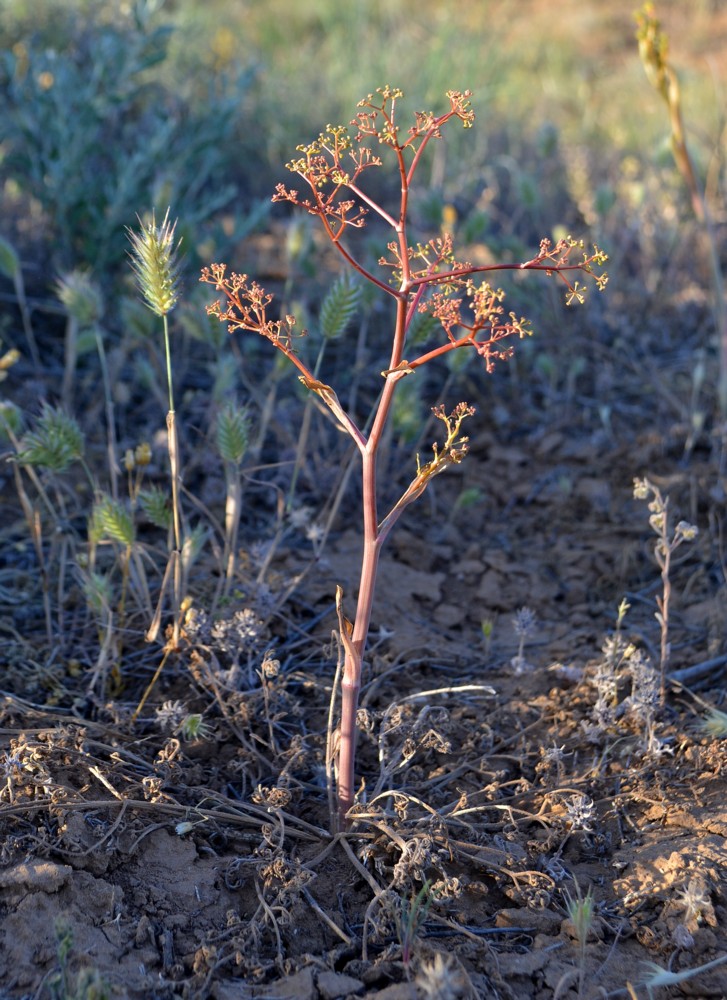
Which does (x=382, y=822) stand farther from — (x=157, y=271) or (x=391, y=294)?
(x=157, y=271)

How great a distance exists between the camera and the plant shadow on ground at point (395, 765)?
4.97 ft

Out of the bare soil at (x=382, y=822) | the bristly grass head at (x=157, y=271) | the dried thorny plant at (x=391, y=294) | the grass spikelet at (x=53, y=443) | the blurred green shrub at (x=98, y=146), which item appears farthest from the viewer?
the blurred green shrub at (x=98, y=146)

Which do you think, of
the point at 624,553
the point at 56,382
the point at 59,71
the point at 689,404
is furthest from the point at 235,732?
the point at 59,71

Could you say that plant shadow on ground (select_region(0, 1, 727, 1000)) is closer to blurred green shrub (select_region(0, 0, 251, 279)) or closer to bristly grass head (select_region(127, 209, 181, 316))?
bristly grass head (select_region(127, 209, 181, 316))

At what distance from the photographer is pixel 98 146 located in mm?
3533

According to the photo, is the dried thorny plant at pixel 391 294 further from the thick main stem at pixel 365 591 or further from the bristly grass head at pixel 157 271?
the bristly grass head at pixel 157 271

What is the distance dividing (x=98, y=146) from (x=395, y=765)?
2584 millimetres

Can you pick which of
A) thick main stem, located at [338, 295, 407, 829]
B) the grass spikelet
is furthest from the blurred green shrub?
thick main stem, located at [338, 295, 407, 829]


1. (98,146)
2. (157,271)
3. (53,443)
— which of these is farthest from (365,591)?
(98,146)

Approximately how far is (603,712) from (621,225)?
2773 millimetres

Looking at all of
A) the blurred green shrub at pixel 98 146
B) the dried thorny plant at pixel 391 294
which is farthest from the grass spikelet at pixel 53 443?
the blurred green shrub at pixel 98 146

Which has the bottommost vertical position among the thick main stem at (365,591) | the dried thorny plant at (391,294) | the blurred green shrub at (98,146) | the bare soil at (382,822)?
the bare soil at (382,822)

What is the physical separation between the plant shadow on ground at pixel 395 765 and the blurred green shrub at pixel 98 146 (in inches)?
26.4

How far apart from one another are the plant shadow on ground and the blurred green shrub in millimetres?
671
